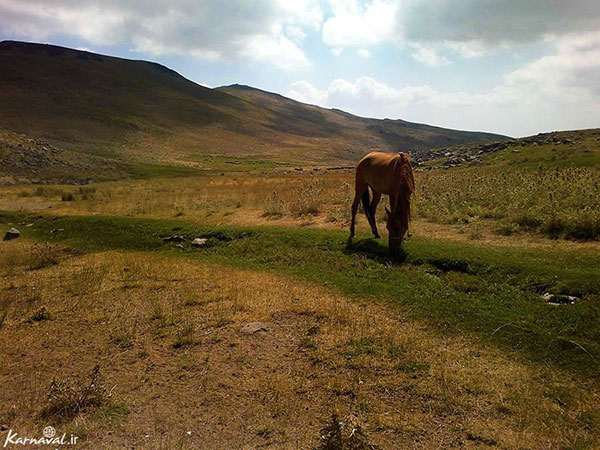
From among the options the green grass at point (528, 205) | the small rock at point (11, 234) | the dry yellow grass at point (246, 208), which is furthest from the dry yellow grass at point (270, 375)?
the small rock at point (11, 234)

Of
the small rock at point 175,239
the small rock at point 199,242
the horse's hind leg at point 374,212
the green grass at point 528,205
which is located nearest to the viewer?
the green grass at point 528,205

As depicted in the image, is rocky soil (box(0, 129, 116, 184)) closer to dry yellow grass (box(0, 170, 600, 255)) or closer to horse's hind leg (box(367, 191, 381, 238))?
dry yellow grass (box(0, 170, 600, 255))

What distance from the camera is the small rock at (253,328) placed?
7386 mm

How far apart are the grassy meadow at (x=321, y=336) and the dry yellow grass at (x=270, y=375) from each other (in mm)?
30

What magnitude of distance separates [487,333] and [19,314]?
9.95 m

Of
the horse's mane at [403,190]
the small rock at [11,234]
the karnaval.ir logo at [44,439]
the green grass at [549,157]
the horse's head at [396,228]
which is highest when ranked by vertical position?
the green grass at [549,157]

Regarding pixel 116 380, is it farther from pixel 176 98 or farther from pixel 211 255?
pixel 176 98

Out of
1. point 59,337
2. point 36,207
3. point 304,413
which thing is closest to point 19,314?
point 59,337

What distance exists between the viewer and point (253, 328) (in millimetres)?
7477

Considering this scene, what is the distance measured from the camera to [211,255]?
13305mm

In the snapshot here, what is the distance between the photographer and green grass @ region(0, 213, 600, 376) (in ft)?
20.8

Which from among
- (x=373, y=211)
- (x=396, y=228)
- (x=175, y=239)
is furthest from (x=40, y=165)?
(x=396, y=228)

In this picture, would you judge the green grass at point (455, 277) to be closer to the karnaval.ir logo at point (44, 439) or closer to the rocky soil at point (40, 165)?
the karnaval.ir logo at point (44, 439)

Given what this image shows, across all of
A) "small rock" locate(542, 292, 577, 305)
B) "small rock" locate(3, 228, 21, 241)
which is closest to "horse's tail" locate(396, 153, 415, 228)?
"small rock" locate(542, 292, 577, 305)
